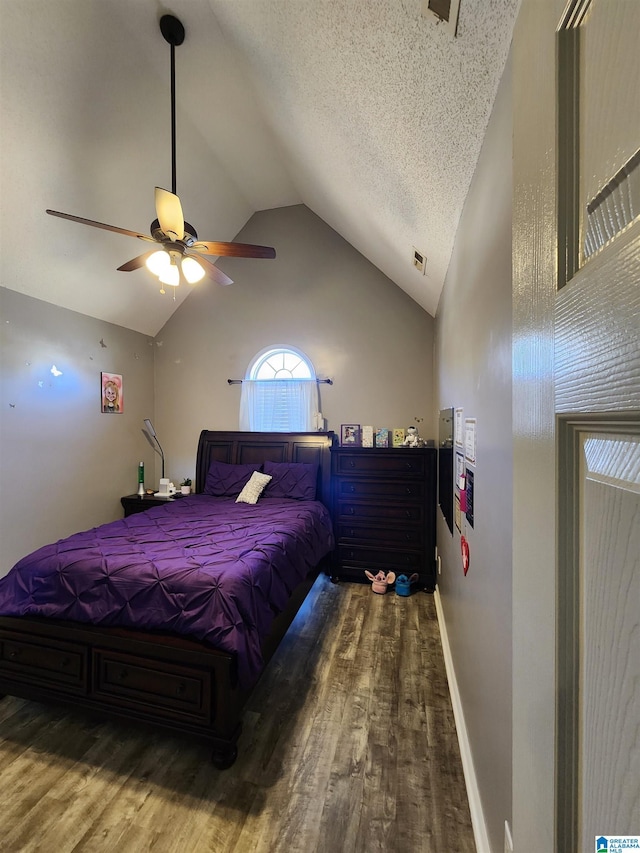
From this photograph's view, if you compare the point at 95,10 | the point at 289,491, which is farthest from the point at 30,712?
the point at 95,10

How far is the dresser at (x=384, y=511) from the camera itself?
3223 millimetres

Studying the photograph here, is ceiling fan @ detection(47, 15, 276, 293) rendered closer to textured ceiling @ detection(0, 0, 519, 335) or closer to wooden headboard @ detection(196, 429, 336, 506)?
textured ceiling @ detection(0, 0, 519, 335)

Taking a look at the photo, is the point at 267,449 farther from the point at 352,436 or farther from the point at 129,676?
the point at 129,676

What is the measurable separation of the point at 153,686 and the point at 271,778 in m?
0.64

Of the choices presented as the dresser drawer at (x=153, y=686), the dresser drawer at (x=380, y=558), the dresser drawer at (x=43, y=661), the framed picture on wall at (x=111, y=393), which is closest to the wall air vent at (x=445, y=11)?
the dresser drawer at (x=153, y=686)

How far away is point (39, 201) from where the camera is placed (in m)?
2.52

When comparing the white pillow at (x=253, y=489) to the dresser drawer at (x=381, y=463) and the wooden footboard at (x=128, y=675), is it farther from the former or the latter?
the wooden footboard at (x=128, y=675)

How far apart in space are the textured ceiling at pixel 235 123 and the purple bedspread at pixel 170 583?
2081 millimetres

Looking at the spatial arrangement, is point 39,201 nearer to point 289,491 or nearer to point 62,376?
point 62,376

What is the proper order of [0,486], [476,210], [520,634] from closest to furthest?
[520,634] < [476,210] < [0,486]

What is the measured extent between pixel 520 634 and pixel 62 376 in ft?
13.1

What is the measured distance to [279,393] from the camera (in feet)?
13.2

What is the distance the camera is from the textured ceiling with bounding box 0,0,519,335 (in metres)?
1.20

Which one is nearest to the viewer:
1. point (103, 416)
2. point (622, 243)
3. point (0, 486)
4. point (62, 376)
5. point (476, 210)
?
point (622, 243)
